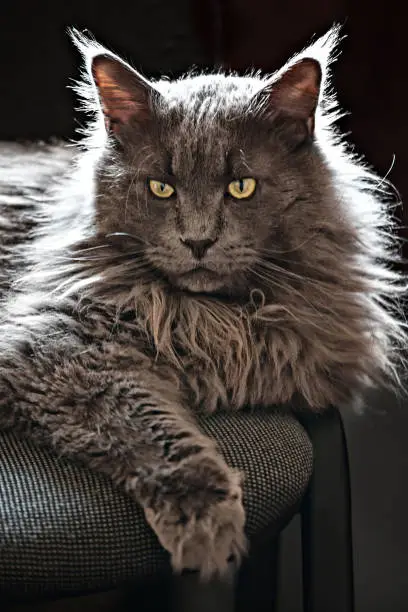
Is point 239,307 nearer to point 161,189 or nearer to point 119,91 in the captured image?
point 161,189

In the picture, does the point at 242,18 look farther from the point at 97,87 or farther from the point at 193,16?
the point at 97,87

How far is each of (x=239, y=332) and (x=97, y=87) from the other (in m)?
0.40

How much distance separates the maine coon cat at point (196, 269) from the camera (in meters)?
1.10

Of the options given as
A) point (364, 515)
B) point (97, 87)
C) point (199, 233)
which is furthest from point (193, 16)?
point (364, 515)

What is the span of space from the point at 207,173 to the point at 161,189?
0.07 m

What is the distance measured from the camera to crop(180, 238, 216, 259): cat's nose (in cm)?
111

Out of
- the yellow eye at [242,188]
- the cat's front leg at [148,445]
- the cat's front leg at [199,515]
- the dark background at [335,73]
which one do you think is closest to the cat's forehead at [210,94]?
the yellow eye at [242,188]

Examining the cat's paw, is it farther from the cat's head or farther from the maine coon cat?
the cat's head

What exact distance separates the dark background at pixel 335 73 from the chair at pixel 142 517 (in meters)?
0.63

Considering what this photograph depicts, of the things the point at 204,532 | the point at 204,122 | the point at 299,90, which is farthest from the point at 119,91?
the point at 204,532

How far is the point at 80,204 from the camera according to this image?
1271 millimetres

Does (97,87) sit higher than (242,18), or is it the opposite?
(242,18)

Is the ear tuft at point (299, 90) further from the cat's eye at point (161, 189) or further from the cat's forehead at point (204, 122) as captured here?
the cat's eye at point (161, 189)

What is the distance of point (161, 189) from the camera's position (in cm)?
117
